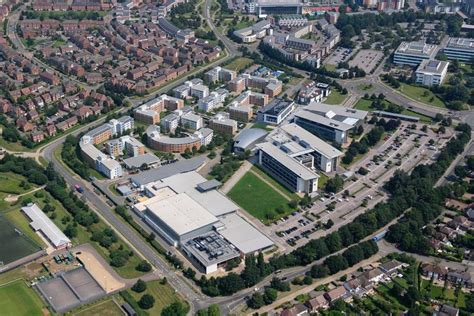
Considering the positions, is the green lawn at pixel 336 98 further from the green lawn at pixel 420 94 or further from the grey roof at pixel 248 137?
the grey roof at pixel 248 137

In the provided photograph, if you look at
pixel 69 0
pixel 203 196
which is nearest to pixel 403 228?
pixel 203 196

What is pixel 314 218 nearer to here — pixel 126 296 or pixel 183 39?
pixel 126 296

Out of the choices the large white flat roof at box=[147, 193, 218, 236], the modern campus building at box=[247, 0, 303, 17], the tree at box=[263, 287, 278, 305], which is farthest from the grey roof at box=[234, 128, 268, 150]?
the modern campus building at box=[247, 0, 303, 17]

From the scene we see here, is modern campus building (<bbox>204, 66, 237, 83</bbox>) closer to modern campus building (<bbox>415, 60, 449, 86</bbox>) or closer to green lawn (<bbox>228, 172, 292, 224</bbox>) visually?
modern campus building (<bbox>415, 60, 449, 86</bbox>)

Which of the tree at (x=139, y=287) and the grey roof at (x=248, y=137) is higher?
the grey roof at (x=248, y=137)

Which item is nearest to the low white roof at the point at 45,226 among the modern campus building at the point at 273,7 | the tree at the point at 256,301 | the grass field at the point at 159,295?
the grass field at the point at 159,295

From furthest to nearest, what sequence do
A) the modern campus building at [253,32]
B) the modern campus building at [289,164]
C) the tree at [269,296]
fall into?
the modern campus building at [253,32] < the modern campus building at [289,164] < the tree at [269,296]

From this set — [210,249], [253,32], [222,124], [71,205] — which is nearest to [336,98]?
[222,124]
